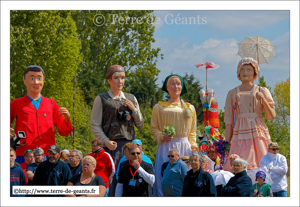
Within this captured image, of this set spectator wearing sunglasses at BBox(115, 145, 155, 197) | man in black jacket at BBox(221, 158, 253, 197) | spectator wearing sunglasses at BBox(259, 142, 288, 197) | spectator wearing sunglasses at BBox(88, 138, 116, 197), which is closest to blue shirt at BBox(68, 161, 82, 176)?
spectator wearing sunglasses at BBox(88, 138, 116, 197)

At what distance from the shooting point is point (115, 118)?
8281mm

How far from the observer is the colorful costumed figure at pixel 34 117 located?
8.15 m

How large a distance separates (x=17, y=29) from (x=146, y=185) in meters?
10.1

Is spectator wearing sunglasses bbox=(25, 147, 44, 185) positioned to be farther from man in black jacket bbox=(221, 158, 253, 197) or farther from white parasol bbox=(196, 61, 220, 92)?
white parasol bbox=(196, 61, 220, 92)

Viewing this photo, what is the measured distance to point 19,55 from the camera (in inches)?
604

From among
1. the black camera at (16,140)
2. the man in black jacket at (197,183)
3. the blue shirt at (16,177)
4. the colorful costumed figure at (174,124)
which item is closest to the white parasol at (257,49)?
the colorful costumed figure at (174,124)

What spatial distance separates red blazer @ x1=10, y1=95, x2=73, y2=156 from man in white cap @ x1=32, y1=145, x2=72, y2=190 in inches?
34.6

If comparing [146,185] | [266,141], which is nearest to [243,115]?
[266,141]

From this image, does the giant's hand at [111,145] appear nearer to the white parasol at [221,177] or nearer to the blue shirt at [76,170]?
the blue shirt at [76,170]

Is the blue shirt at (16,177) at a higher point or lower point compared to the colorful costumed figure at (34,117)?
A: lower

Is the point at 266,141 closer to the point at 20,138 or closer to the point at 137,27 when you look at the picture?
the point at 20,138

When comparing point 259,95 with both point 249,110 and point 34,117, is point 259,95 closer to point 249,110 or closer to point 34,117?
point 249,110

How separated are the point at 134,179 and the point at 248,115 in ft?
8.21

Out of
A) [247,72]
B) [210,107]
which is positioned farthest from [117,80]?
[210,107]
